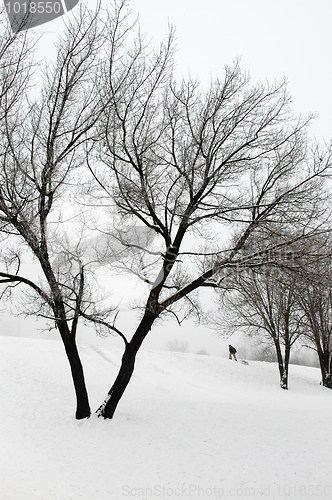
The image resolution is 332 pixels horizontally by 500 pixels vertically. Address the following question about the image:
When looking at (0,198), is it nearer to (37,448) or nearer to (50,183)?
(50,183)

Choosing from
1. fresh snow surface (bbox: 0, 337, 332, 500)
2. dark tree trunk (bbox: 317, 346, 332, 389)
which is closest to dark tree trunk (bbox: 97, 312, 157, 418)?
fresh snow surface (bbox: 0, 337, 332, 500)

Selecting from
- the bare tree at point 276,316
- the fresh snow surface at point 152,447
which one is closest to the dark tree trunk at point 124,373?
the fresh snow surface at point 152,447

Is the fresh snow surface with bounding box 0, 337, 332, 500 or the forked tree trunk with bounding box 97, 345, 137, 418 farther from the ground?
the forked tree trunk with bounding box 97, 345, 137, 418

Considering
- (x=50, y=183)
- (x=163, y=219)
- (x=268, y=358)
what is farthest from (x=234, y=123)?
(x=268, y=358)

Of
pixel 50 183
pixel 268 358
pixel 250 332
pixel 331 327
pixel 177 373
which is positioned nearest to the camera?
pixel 50 183

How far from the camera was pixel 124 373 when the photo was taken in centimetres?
917

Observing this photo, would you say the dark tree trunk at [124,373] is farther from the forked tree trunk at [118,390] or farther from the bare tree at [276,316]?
the bare tree at [276,316]

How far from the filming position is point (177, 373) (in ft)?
61.1

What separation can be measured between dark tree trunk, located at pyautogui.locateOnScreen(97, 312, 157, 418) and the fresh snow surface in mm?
308

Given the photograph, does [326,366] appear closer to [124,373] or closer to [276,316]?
[276,316]

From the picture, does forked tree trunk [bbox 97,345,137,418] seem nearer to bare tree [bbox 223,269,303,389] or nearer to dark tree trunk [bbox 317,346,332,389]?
bare tree [bbox 223,269,303,389]

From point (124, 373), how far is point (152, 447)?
6.77 feet

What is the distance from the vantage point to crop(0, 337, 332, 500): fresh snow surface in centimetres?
595

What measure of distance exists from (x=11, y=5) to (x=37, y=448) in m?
8.96
